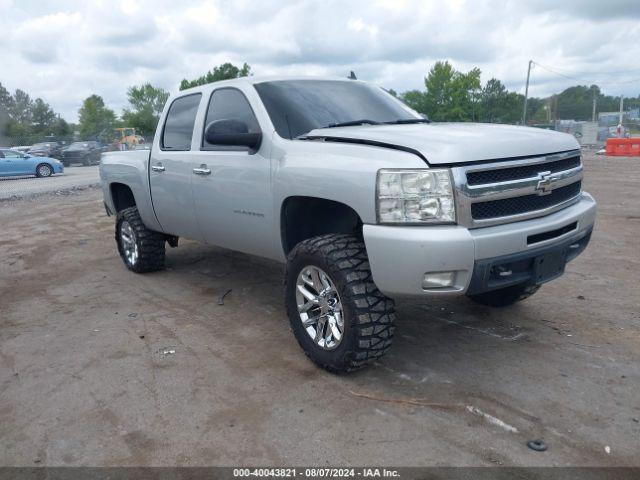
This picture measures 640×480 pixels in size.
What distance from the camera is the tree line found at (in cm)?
5675

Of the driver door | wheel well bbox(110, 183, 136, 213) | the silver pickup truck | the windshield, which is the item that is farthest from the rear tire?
the driver door

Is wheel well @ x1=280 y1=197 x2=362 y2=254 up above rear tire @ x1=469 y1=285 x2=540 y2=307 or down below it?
above

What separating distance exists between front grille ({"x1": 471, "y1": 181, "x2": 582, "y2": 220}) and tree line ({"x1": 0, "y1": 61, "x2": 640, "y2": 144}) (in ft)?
128

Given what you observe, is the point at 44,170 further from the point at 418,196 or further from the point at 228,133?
the point at 418,196

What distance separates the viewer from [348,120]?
412 cm

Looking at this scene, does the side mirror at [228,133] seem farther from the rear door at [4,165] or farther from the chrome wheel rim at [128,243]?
the rear door at [4,165]

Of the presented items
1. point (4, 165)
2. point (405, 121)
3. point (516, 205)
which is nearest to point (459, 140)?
point (516, 205)

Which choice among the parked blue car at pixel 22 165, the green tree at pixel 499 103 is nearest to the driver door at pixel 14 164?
the parked blue car at pixel 22 165

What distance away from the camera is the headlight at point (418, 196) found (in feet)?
9.64

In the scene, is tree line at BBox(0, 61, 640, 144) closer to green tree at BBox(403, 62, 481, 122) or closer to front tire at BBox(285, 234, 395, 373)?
green tree at BBox(403, 62, 481, 122)

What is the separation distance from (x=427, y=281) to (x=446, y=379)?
31.3 inches

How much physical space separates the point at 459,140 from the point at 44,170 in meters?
24.3

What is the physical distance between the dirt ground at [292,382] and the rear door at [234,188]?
735 millimetres

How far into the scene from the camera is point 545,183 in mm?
3275
